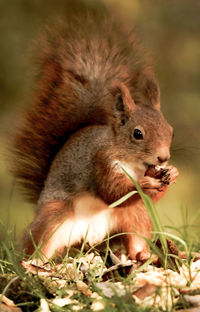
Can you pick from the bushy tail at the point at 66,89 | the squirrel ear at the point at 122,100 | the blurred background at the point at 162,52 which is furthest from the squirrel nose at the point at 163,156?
the blurred background at the point at 162,52

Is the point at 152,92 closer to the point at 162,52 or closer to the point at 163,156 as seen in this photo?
the point at 163,156

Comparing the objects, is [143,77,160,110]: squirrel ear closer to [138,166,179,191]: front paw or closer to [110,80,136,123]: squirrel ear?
[110,80,136,123]: squirrel ear

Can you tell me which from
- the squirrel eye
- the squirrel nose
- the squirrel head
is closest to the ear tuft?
the squirrel head

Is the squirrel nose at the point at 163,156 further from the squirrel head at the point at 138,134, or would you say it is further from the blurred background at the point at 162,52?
the blurred background at the point at 162,52

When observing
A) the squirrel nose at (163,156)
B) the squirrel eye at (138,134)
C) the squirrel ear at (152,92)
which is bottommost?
the squirrel nose at (163,156)

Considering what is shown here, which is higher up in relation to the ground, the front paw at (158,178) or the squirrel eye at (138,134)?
the squirrel eye at (138,134)

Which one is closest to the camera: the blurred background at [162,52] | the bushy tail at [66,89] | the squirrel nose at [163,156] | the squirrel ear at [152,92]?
the squirrel nose at [163,156]

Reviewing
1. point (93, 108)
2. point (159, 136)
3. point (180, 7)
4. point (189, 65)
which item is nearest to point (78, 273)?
point (159, 136)

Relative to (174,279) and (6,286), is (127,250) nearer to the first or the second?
(174,279)
